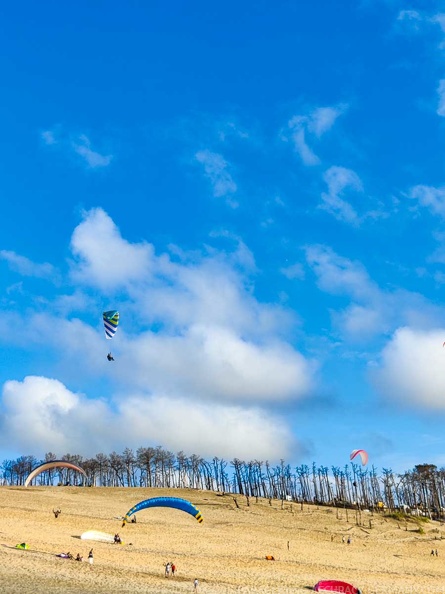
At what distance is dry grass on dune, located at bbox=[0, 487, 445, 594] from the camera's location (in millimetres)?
28953

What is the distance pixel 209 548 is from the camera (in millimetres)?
44219

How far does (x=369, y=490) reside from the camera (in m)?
120

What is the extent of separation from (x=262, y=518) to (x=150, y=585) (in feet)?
133

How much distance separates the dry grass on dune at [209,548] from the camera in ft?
95.0

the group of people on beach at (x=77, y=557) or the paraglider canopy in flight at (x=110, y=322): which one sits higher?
the paraglider canopy in flight at (x=110, y=322)

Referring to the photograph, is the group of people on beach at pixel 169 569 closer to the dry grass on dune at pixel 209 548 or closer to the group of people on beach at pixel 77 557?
the dry grass on dune at pixel 209 548

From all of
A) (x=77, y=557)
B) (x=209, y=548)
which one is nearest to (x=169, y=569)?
(x=77, y=557)

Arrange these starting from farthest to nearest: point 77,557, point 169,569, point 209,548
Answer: point 209,548 → point 77,557 → point 169,569

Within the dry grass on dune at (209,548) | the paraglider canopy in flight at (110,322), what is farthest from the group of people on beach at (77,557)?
the paraglider canopy in flight at (110,322)

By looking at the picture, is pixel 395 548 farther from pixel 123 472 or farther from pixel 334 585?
pixel 123 472

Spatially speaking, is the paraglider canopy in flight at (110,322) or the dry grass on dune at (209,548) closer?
the dry grass on dune at (209,548)

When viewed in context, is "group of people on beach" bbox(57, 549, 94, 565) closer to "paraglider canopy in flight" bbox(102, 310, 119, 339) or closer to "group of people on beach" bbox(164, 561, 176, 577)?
"group of people on beach" bbox(164, 561, 176, 577)

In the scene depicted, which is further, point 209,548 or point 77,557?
point 209,548

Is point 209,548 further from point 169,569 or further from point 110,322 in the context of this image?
point 110,322
